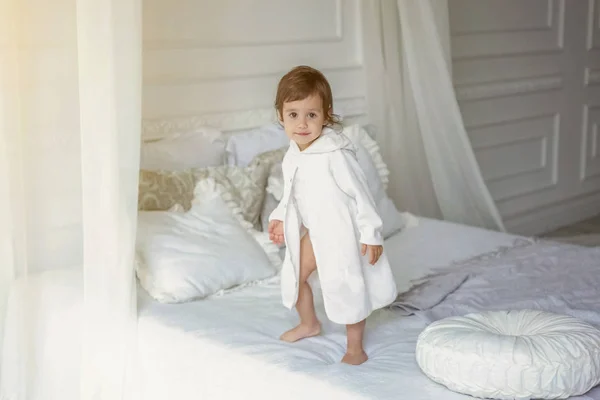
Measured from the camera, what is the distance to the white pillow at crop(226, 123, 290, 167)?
285 cm

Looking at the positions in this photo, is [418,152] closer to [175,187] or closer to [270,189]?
[270,189]

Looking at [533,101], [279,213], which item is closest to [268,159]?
[279,213]

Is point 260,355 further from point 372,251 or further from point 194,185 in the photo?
point 194,185

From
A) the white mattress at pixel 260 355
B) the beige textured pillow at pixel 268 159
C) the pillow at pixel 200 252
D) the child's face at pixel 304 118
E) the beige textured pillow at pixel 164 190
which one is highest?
the child's face at pixel 304 118

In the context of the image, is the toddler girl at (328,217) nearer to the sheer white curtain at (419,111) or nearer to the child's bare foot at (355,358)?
the child's bare foot at (355,358)

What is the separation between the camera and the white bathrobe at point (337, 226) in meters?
1.86

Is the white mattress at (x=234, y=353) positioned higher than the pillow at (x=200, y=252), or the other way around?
the pillow at (x=200, y=252)

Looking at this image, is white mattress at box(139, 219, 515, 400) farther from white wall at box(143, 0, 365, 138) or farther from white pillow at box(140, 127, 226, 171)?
white wall at box(143, 0, 365, 138)

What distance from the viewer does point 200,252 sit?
2.30 metres

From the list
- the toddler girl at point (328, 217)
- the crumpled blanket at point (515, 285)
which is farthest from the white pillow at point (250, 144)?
the toddler girl at point (328, 217)

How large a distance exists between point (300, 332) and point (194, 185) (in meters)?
0.73

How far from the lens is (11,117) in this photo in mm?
1993

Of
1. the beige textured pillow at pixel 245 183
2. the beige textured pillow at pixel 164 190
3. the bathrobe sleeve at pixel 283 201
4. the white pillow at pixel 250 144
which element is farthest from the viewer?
the white pillow at pixel 250 144

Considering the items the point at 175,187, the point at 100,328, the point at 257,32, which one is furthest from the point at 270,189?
the point at 100,328
